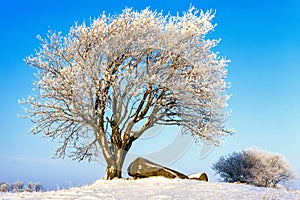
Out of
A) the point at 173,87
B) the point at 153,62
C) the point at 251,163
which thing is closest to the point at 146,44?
the point at 153,62

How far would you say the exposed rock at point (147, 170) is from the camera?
16984mm

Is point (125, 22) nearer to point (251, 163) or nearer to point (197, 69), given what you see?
point (197, 69)

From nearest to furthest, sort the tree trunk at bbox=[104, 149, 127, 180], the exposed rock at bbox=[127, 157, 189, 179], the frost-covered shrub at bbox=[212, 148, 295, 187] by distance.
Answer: the exposed rock at bbox=[127, 157, 189, 179], the tree trunk at bbox=[104, 149, 127, 180], the frost-covered shrub at bbox=[212, 148, 295, 187]

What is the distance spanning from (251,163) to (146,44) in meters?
25.3

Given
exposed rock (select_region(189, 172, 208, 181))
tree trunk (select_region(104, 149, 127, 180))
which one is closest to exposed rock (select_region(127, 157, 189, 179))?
tree trunk (select_region(104, 149, 127, 180))

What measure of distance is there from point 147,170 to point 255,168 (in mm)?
23988

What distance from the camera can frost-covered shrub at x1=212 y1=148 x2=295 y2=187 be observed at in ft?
121

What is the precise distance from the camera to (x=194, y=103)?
18.5m

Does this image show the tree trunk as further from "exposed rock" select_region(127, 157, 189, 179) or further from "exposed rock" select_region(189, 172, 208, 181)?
"exposed rock" select_region(189, 172, 208, 181)

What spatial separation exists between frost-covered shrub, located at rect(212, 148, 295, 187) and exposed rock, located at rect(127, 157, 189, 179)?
22049mm

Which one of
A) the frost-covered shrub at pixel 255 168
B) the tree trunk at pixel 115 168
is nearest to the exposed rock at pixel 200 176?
the tree trunk at pixel 115 168

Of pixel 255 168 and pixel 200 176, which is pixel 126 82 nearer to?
pixel 200 176

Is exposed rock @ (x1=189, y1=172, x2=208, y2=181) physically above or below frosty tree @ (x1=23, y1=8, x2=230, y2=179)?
below

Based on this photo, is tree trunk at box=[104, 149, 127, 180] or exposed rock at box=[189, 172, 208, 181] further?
exposed rock at box=[189, 172, 208, 181]
